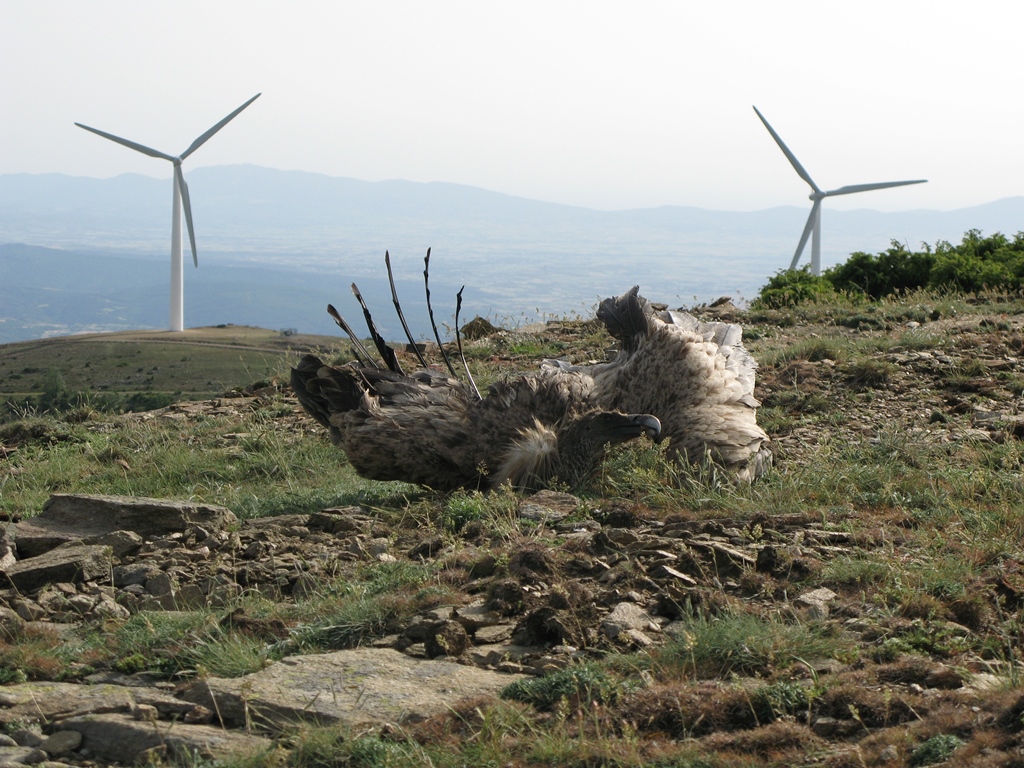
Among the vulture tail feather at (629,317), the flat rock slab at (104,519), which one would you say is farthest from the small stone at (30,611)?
the vulture tail feather at (629,317)

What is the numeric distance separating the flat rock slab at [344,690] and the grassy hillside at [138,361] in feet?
156

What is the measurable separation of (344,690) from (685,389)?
4426 millimetres

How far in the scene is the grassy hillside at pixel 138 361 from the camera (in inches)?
2180

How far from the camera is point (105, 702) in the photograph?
163 inches

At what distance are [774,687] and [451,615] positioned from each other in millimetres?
1654

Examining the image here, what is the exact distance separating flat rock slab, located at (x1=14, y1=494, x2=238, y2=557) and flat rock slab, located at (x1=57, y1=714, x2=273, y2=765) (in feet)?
9.45

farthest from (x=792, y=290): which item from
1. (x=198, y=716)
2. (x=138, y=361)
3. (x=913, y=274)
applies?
(x=138, y=361)

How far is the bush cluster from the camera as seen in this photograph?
1730 cm

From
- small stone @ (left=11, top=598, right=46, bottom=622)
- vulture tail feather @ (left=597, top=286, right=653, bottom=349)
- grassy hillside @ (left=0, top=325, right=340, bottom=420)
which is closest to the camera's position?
small stone @ (left=11, top=598, right=46, bottom=622)

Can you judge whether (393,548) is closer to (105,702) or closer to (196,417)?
(105,702)

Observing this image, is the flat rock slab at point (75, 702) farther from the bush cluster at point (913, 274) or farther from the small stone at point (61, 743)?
the bush cluster at point (913, 274)

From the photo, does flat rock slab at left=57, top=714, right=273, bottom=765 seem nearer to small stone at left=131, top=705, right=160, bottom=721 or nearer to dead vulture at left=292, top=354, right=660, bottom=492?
small stone at left=131, top=705, right=160, bottom=721

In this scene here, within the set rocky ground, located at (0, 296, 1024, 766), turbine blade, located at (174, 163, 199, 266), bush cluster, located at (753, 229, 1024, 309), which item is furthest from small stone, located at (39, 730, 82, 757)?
turbine blade, located at (174, 163, 199, 266)

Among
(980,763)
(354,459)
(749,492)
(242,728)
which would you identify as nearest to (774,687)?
(980,763)
